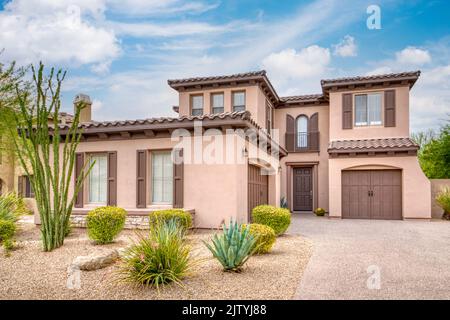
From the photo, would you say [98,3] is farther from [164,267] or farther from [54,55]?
[164,267]

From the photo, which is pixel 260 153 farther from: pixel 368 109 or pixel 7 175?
pixel 7 175

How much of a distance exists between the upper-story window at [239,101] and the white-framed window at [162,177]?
247 inches

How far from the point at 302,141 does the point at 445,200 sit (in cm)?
748

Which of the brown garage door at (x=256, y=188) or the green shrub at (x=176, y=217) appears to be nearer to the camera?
the green shrub at (x=176, y=217)

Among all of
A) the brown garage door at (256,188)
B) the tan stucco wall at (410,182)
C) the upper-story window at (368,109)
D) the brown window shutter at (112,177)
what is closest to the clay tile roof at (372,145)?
the tan stucco wall at (410,182)

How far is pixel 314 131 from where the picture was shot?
20359mm

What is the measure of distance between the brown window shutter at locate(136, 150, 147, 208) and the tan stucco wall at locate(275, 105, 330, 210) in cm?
1017

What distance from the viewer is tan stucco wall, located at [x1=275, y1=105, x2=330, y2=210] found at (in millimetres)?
20062

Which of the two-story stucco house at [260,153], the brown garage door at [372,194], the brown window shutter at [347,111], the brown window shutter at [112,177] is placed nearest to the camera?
the two-story stucco house at [260,153]

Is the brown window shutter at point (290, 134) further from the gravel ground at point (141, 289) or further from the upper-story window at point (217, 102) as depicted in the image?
the gravel ground at point (141, 289)

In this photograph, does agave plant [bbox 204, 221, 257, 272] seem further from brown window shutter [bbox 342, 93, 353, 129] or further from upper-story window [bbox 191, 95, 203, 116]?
brown window shutter [bbox 342, 93, 353, 129]

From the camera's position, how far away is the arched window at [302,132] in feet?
67.7
